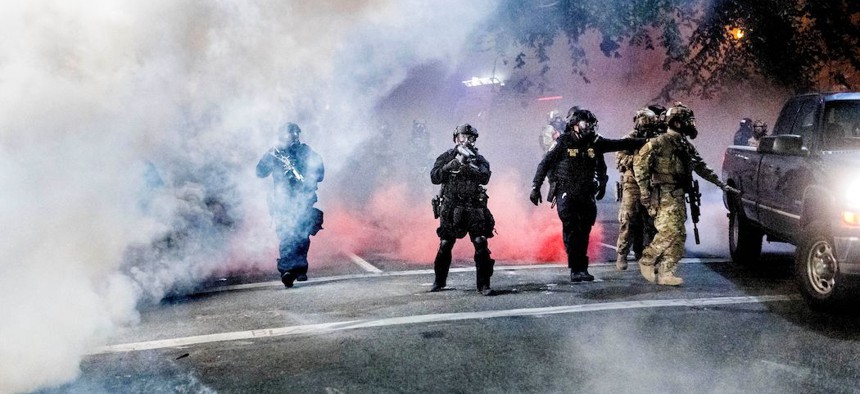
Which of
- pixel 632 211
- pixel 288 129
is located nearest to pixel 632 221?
pixel 632 211

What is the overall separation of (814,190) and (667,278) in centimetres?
185

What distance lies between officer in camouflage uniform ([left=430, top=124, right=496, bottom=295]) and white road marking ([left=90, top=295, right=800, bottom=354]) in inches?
39.4

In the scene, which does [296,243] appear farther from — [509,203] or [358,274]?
[509,203]

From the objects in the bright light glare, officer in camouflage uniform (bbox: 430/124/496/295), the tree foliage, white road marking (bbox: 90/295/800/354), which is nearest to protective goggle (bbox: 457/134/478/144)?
officer in camouflage uniform (bbox: 430/124/496/295)

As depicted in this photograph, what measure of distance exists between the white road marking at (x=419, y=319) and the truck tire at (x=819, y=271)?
0.51 m

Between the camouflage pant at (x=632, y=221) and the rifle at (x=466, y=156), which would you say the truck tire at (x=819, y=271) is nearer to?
the camouflage pant at (x=632, y=221)

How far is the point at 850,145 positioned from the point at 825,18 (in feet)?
26.9

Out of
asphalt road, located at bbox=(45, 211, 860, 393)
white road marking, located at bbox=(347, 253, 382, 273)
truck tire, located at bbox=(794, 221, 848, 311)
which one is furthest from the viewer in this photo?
white road marking, located at bbox=(347, 253, 382, 273)

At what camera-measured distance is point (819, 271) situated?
248 inches

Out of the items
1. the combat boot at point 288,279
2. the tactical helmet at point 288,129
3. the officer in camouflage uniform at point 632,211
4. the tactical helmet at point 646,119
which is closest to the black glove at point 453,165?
the tactical helmet at point 288,129

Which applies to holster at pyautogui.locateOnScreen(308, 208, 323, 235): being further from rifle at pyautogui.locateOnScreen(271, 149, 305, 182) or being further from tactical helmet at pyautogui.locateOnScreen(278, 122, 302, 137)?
tactical helmet at pyautogui.locateOnScreen(278, 122, 302, 137)

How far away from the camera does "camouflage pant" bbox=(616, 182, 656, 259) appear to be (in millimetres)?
9070

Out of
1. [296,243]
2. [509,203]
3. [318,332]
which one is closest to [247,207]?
[296,243]

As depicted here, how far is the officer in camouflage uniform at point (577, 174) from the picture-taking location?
8.14 metres
